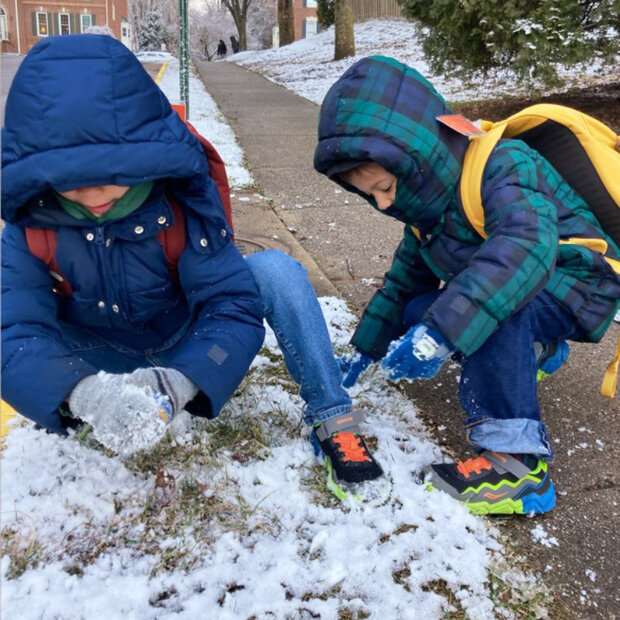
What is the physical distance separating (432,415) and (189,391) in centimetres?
97

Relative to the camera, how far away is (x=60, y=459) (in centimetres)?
Result: 184

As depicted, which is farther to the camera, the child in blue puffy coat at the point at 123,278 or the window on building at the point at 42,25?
the window on building at the point at 42,25

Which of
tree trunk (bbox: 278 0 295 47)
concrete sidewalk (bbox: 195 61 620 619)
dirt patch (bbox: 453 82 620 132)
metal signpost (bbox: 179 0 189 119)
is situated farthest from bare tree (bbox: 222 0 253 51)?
concrete sidewalk (bbox: 195 61 620 619)

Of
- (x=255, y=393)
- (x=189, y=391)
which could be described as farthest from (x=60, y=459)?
(x=255, y=393)

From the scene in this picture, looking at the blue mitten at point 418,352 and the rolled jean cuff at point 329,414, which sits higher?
the blue mitten at point 418,352

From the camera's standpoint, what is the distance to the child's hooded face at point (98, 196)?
156cm

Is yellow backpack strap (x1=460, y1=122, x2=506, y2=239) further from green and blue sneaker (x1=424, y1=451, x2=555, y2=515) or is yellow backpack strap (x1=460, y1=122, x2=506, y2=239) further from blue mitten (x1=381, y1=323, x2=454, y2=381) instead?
green and blue sneaker (x1=424, y1=451, x2=555, y2=515)

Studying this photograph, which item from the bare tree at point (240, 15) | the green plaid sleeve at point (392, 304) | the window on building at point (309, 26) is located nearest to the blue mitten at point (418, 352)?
the green plaid sleeve at point (392, 304)

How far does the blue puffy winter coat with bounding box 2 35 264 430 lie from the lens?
1.45 metres

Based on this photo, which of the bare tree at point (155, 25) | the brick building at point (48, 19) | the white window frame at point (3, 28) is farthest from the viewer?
the bare tree at point (155, 25)

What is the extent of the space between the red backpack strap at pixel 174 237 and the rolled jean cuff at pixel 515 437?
1004 mm

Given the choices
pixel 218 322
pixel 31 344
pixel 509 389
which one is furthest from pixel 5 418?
pixel 509 389

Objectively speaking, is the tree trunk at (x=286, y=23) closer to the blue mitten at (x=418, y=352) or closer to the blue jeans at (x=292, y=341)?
the blue jeans at (x=292, y=341)

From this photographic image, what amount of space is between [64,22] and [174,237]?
0.98m
